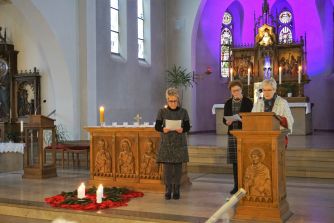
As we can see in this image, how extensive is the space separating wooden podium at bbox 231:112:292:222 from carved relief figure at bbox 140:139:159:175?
2.17m

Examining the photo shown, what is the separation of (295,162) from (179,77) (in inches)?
297

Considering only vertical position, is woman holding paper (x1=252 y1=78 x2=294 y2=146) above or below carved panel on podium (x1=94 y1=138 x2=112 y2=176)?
above

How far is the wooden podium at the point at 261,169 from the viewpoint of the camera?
4.86 meters

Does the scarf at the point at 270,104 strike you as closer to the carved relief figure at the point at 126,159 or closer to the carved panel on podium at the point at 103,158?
the carved relief figure at the point at 126,159

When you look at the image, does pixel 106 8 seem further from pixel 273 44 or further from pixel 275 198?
pixel 275 198

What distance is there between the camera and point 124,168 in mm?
7176

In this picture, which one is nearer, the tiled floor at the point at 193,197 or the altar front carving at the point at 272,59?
the tiled floor at the point at 193,197

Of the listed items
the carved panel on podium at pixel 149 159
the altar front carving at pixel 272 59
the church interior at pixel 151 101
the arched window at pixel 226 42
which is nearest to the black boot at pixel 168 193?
the church interior at pixel 151 101

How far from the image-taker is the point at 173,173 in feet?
20.2

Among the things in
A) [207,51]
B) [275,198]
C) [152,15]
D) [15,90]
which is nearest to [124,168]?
[275,198]

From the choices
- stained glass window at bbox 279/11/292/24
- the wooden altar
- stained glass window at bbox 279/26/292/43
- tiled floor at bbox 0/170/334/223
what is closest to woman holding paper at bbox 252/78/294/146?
tiled floor at bbox 0/170/334/223

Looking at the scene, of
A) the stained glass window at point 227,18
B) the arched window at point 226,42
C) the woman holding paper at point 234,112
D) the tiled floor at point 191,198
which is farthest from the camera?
the stained glass window at point 227,18

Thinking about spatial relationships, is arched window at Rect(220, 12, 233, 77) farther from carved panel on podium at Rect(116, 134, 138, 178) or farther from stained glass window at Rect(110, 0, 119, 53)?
carved panel on podium at Rect(116, 134, 138, 178)

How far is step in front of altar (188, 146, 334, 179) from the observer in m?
7.98
